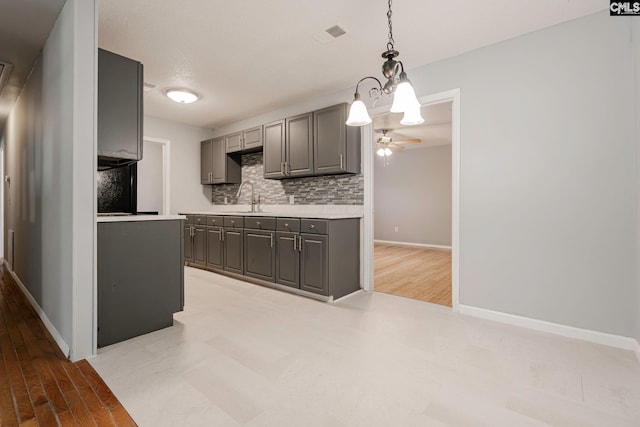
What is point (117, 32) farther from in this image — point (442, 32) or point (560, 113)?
point (560, 113)

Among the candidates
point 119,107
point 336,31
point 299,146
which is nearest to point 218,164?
point 299,146

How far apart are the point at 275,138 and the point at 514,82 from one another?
283 centimetres

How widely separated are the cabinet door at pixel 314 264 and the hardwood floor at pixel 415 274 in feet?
3.00

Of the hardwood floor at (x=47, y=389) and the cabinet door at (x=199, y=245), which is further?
the cabinet door at (x=199, y=245)

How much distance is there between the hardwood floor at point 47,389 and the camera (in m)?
1.47

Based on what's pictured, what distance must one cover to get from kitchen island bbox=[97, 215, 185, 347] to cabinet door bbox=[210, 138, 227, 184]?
107 inches

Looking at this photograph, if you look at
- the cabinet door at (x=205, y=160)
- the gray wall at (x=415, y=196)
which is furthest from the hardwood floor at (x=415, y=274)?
the cabinet door at (x=205, y=160)

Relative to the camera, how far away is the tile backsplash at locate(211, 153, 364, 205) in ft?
12.8

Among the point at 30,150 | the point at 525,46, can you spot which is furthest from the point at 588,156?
the point at 30,150

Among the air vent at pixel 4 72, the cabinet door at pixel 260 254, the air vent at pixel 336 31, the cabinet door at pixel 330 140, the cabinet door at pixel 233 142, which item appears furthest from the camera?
the cabinet door at pixel 233 142

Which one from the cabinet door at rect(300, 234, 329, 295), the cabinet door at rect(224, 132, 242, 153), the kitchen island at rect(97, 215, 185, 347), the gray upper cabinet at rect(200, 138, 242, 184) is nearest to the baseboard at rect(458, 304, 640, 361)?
the cabinet door at rect(300, 234, 329, 295)

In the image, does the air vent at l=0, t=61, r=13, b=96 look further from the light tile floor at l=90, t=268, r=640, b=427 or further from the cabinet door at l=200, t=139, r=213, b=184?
the light tile floor at l=90, t=268, r=640, b=427

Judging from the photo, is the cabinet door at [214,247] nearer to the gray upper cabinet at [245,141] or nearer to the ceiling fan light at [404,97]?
the gray upper cabinet at [245,141]

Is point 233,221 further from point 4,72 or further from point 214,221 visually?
point 4,72
